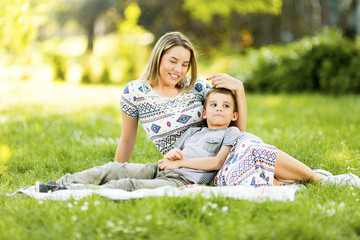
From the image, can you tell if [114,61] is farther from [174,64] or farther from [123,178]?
[123,178]

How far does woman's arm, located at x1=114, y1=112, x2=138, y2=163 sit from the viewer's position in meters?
3.99

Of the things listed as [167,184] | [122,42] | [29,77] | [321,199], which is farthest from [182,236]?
[29,77]

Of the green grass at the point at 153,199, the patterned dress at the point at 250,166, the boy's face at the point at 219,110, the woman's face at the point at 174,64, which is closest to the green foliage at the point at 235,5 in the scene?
the green grass at the point at 153,199

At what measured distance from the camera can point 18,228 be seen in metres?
2.52

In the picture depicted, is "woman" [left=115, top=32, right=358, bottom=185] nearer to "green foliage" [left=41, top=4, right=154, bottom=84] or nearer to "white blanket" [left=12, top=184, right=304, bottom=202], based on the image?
"white blanket" [left=12, top=184, right=304, bottom=202]

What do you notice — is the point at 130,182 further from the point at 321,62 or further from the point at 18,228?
the point at 321,62

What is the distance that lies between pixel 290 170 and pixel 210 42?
21.0 m

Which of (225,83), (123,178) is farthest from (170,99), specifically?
(123,178)

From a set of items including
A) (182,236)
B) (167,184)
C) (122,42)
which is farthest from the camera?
(122,42)

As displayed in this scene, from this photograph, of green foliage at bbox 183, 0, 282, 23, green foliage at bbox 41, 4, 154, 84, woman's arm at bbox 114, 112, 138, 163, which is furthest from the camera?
green foliage at bbox 183, 0, 282, 23

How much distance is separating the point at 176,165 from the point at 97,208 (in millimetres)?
897

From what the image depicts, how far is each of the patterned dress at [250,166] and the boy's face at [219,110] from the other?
32 cm

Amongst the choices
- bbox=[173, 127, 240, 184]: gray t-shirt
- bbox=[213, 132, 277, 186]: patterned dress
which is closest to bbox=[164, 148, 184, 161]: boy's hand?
bbox=[173, 127, 240, 184]: gray t-shirt

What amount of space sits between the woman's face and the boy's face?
0.40 meters
